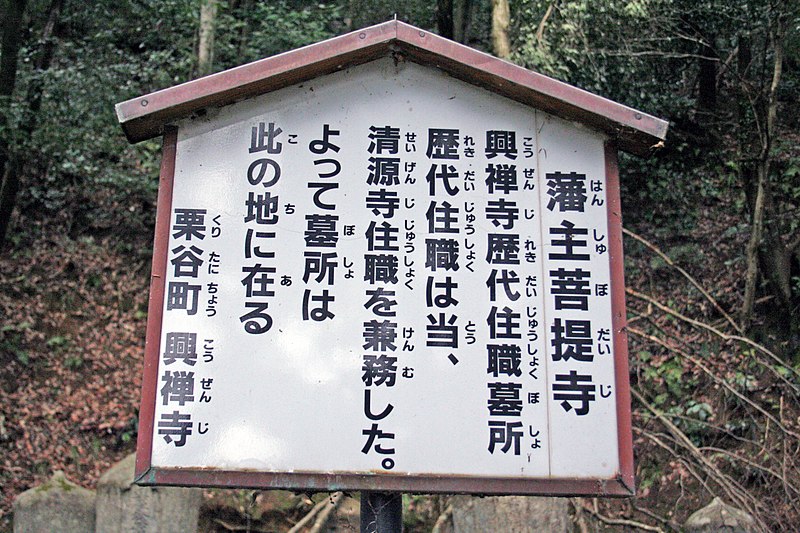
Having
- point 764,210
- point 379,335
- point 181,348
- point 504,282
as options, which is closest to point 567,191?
point 504,282

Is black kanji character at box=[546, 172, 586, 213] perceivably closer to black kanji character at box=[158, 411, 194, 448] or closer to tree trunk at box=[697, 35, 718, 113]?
black kanji character at box=[158, 411, 194, 448]

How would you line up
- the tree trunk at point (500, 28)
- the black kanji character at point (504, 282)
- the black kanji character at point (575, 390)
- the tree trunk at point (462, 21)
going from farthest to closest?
the tree trunk at point (462, 21)
the tree trunk at point (500, 28)
the black kanji character at point (504, 282)
the black kanji character at point (575, 390)

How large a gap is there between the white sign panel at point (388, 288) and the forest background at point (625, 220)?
13.0ft

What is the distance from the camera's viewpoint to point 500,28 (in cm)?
914

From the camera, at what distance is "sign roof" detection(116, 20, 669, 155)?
347 cm

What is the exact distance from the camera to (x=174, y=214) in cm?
345

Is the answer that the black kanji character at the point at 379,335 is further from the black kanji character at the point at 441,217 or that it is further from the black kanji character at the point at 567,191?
the black kanji character at the point at 567,191

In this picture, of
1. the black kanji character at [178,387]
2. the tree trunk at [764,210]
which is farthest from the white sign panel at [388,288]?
the tree trunk at [764,210]

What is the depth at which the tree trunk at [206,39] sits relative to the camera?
10.1m

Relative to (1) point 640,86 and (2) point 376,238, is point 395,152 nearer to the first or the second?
(2) point 376,238

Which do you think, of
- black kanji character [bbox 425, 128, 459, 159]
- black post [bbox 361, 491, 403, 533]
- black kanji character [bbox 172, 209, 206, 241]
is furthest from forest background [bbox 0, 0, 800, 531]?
black kanji character [bbox 172, 209, 206, 241]

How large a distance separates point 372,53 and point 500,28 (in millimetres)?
5978

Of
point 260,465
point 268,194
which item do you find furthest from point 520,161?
point 260,465

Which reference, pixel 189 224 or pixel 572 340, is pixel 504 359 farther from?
pixel 189 224
